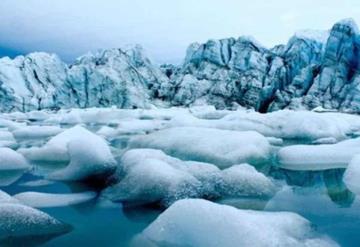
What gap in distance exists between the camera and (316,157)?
4.82 metres

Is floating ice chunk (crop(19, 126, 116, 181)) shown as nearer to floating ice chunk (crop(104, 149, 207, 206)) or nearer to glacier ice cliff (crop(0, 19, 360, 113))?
floating ice chunk (crop(104, 149, 207, 206))

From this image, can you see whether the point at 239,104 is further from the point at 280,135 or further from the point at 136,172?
the point at 136,172

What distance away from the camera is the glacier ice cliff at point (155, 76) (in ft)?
103

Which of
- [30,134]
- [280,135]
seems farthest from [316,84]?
[30,134]

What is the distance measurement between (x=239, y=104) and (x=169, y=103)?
21.5ft

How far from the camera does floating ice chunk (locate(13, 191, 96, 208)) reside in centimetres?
296

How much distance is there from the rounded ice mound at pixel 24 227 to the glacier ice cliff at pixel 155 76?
2597 cm

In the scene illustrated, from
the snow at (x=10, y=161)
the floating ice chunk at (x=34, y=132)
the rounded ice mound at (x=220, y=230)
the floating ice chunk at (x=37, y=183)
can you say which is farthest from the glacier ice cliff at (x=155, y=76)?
the rounded ice mound at (x=220, y=230)

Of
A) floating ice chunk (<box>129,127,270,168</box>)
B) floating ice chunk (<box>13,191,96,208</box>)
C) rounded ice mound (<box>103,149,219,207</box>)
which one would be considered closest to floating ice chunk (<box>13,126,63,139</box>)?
floating ice chunk (<box>129,127,270,168</box>)

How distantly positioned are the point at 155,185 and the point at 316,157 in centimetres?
260

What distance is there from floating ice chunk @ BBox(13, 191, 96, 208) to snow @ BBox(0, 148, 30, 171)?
1.50 metres

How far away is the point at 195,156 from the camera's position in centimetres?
475

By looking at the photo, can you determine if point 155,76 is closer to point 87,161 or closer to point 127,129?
point 127,129

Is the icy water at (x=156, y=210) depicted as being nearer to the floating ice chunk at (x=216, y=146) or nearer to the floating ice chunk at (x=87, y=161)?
the floating ice chunk at (x=87, y=161)
